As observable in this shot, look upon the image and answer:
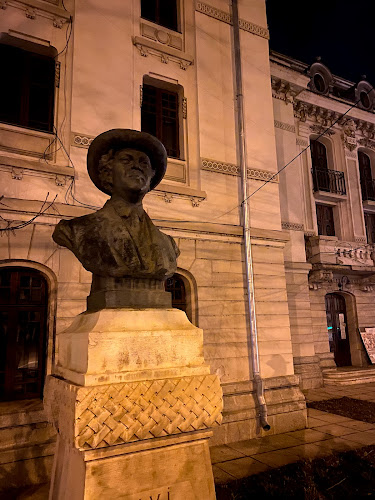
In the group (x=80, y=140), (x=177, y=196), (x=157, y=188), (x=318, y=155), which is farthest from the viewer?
(x=318, y=155)

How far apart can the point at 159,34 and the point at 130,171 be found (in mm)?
6511

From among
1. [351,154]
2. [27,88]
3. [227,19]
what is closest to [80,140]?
[27,88]

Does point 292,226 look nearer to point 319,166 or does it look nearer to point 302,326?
point 302,326

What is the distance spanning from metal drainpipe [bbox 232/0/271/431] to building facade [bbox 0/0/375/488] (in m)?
0.15

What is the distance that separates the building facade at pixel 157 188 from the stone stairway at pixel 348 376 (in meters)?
4.17

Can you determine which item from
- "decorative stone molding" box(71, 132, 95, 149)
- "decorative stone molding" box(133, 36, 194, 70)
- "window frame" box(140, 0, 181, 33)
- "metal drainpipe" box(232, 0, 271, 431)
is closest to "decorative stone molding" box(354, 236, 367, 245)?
"metal drainpipe" box(232, 0, 271, 431)

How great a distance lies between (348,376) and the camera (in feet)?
35.3

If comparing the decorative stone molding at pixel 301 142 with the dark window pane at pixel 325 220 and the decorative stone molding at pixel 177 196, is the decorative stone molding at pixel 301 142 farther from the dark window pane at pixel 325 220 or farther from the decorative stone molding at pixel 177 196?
the decorative stone molding at pixel 177 196

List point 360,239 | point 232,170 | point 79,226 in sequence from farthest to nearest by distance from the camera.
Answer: point 360,239 → point 232,170 → point 79,226

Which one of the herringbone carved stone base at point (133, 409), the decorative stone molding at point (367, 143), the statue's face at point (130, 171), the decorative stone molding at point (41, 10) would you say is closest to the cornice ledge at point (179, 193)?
the decorative stone molding at point (41, 10)

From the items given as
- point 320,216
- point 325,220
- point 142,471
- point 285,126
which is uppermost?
point 285,126

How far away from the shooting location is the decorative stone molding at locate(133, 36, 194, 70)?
7.45 meters

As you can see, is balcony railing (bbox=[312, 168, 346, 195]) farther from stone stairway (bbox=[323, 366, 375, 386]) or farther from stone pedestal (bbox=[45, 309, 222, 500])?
stone pedestal (bbox=[45, 309, 222, 500])

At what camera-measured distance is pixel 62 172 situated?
6016 millimetres
